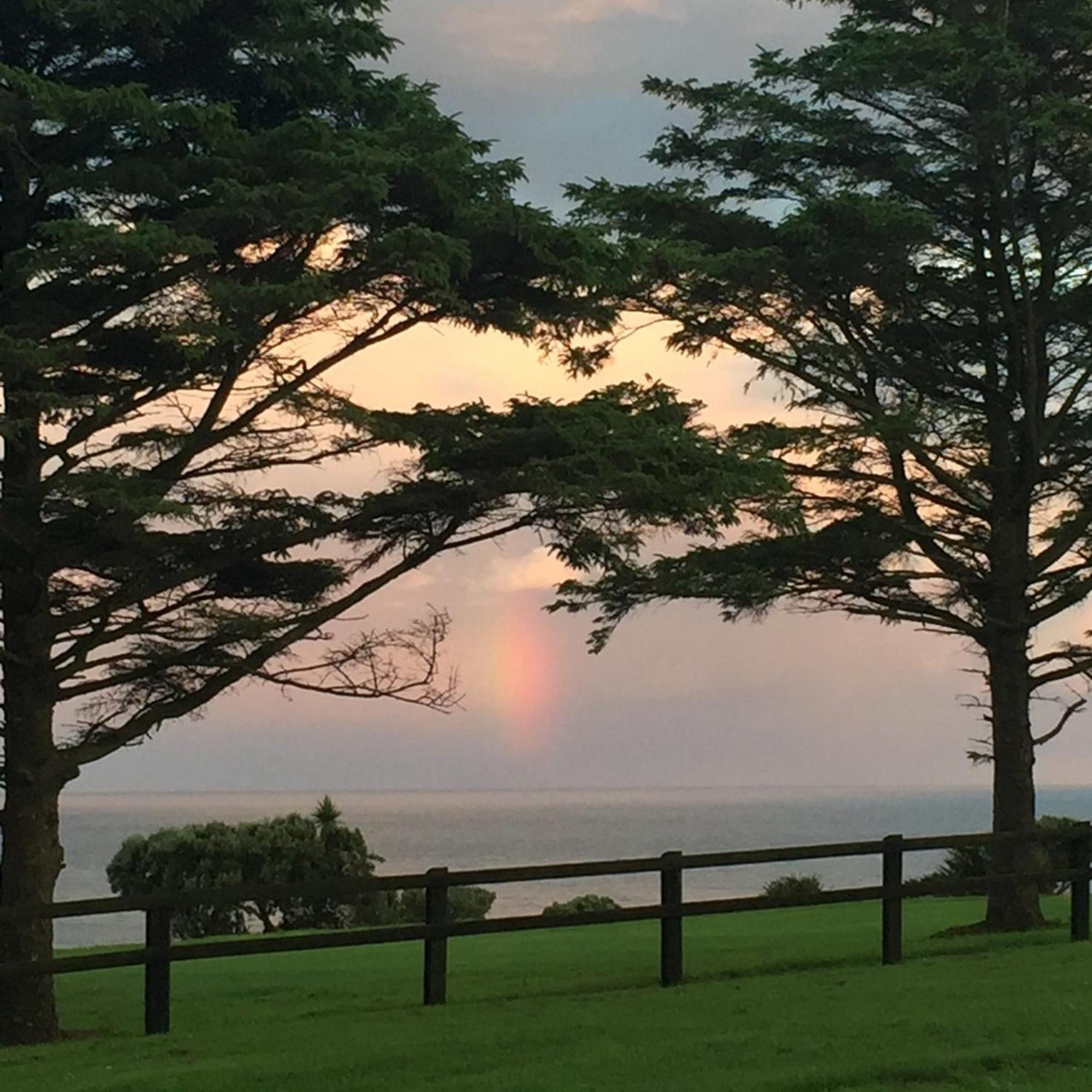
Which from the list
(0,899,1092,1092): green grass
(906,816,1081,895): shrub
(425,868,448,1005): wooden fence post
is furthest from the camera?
(906,816,1081,895): shrub

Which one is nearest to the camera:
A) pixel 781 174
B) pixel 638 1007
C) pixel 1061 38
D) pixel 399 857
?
pixel 638 1007

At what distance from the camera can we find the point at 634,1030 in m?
12.9

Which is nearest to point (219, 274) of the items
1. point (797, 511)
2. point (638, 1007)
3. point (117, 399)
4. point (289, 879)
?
point (117, 399)

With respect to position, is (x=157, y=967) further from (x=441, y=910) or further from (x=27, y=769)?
(x=27, y=769)

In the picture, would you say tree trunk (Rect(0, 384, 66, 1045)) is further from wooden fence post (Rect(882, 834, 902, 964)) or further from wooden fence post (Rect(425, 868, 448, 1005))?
wooden fence post (Rect(882, 834, 902, 964))

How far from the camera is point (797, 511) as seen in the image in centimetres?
1817

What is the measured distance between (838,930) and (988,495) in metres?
7.45

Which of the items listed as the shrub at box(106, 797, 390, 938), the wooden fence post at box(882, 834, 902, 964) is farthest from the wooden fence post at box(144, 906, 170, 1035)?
the shrub at box(106, 797, 390, 938)

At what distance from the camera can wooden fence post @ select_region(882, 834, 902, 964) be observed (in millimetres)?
18062

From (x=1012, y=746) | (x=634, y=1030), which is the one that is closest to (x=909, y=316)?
(x=1012, y=746)

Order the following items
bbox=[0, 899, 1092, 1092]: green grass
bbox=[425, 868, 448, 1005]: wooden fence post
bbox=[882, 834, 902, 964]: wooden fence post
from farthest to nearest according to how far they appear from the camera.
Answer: bbox=[882, 834, 902, 964]: wooden fence post
bbox=[425, 868, 448, 1005]: wooden fence post
bbox=[0, 899, 1092, 1092]: green grass

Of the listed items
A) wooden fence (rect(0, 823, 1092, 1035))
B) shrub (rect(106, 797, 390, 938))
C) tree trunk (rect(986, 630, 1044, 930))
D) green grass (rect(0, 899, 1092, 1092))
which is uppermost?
tree trunk (rect(986, 630, 1044, 930))

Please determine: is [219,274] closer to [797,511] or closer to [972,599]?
[797,511]

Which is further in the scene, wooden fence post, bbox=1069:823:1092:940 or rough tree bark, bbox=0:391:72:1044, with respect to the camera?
wooden fence post, bbox=1069:823:1092:940
